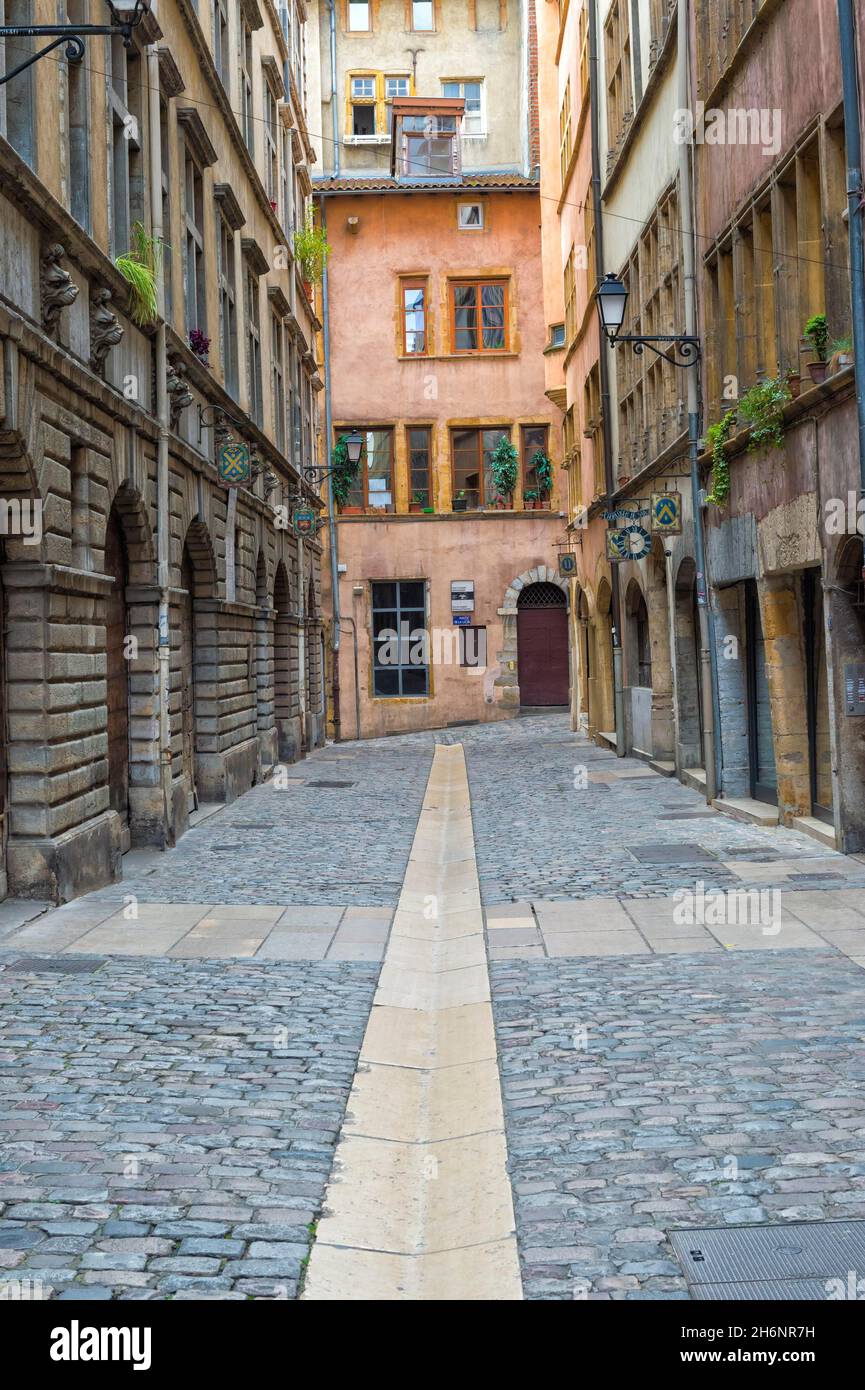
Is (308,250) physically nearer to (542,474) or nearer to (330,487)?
(330,487)

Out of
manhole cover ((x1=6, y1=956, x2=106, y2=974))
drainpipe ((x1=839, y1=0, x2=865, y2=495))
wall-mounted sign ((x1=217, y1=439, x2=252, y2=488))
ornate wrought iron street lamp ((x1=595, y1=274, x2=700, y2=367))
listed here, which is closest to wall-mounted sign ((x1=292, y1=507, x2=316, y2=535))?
wall-mounted sign ((x1=217, y1=439, x2=252, y2=488))

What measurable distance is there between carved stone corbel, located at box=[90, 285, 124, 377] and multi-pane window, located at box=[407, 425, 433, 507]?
27124 millimetres

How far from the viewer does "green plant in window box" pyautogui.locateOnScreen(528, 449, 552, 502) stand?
3925cm

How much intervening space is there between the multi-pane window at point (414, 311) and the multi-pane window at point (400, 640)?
680 centimetres

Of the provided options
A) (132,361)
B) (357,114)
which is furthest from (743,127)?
(357,114)

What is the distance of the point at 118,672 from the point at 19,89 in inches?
218

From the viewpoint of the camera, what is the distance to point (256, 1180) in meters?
5.07

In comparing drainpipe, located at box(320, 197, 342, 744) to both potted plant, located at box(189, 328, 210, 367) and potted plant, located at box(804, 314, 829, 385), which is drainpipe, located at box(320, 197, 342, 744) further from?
potted plant, located at box(804, 314, 829, 385)

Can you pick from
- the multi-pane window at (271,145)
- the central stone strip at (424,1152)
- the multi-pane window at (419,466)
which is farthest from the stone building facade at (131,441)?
the multi-pane window at (419,466)

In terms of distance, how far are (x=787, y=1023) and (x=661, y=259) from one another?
14.9 m

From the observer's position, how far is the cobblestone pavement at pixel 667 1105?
449 cm

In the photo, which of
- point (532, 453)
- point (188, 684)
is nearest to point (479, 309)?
point (532, 453)

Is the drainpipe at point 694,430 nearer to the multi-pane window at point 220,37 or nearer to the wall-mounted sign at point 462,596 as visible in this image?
the multi-pane window at point 220,37

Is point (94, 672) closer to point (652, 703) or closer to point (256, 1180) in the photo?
point (256, 1180)
